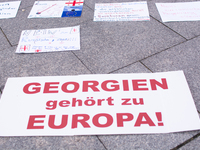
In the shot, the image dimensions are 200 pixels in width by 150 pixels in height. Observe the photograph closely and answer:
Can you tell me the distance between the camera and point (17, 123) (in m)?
1.29

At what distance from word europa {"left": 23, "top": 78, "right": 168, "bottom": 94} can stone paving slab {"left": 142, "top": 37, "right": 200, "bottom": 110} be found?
17cm

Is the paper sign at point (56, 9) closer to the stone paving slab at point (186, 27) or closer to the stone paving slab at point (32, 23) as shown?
the stone paving slab at point (32, 23)

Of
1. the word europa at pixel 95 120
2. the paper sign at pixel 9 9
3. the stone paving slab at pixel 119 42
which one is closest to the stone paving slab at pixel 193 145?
the word europa at pixel 95 120

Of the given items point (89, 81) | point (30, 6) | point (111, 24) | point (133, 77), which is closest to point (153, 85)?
point (133, 77)

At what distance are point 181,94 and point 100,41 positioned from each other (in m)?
0.83

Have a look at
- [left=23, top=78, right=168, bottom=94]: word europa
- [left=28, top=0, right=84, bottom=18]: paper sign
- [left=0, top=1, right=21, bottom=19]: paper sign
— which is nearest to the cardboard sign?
[left=23, top=78, right=168, bottom=94]: word europa

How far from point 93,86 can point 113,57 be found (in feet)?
1.17

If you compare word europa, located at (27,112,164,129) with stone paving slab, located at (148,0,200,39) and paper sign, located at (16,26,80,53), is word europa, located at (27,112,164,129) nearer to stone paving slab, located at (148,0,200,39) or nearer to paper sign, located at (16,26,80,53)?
paper sign, located at (16,26,80,53)

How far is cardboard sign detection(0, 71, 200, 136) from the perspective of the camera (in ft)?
4.14

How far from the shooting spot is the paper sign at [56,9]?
85.4 inches

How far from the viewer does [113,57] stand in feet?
5.57

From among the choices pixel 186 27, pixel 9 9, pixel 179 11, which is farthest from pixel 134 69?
pixel 9 9

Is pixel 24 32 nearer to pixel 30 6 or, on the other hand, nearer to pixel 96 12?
pixel 30 6

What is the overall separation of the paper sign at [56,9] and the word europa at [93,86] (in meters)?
0.96
